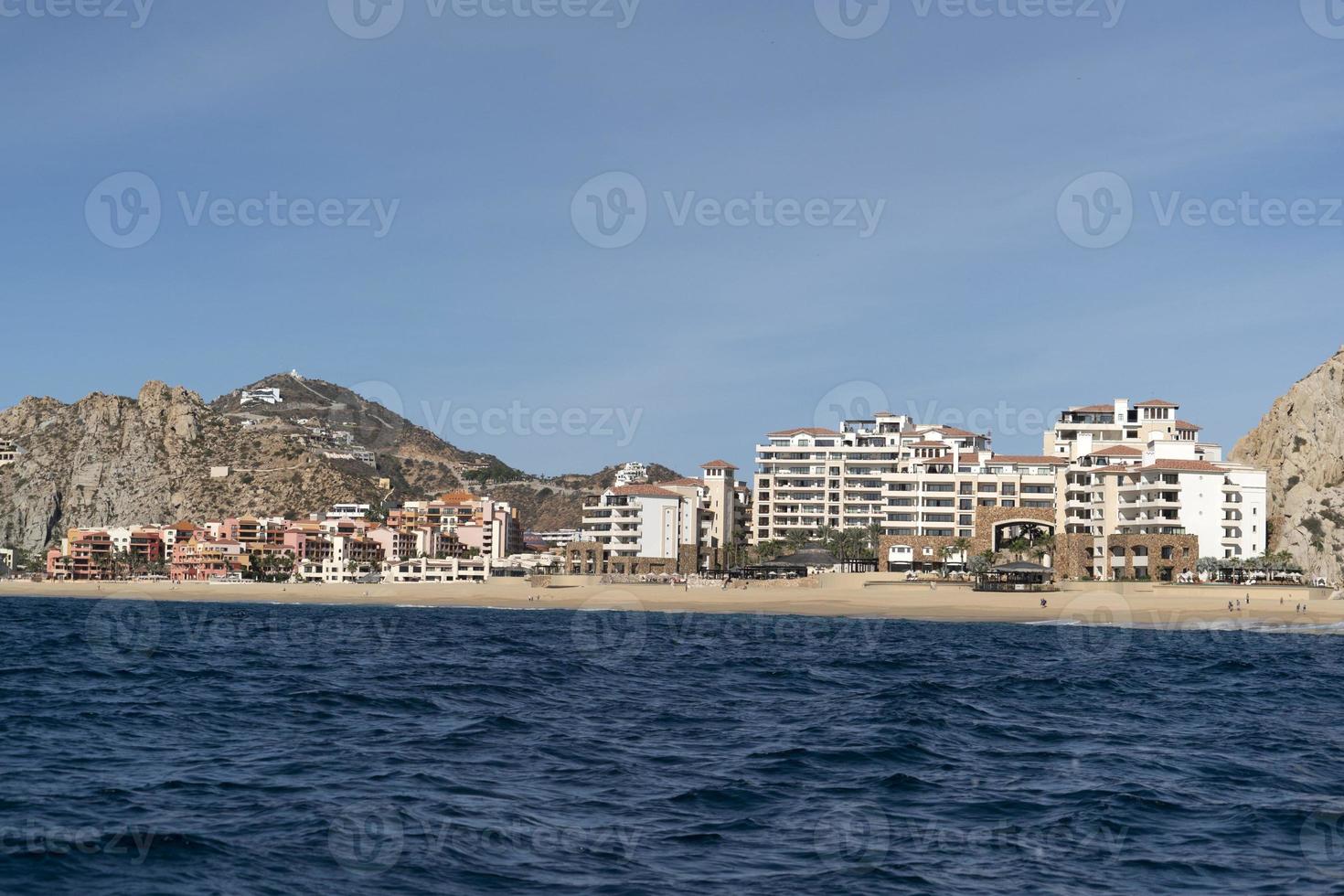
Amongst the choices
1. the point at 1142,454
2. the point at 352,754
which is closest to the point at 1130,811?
the point at 352,754

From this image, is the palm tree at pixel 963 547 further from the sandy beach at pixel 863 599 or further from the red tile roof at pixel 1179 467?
the red tile roof at pixel 1179 467

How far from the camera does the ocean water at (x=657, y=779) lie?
58.4 ft

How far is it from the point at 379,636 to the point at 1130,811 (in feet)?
191

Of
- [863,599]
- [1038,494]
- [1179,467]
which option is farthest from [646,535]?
[1179,467]

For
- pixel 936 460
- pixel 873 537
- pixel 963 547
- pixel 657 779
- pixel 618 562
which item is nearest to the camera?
pixel 657 779

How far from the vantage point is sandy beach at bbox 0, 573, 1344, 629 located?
343 feet

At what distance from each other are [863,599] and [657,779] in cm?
9907

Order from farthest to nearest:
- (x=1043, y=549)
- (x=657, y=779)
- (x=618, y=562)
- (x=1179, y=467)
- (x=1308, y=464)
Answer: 1. (x=1308, y=464)
2. (x=618, y=562)
3. (x=1043, y=549)
4. (x=1179, y=467)
5. (x=657, y=779)

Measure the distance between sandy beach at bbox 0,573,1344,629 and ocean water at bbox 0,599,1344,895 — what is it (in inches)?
2191

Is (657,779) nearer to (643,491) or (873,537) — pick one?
(873,537)

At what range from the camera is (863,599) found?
12131 centimetres

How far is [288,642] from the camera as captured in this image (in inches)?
Answer: 2638

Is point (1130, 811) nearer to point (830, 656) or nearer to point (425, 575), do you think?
point (830, 656)

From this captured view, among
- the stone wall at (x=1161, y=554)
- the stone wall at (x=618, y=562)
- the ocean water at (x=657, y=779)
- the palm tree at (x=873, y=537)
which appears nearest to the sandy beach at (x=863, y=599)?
the stone wall at (x=618, y=562)
